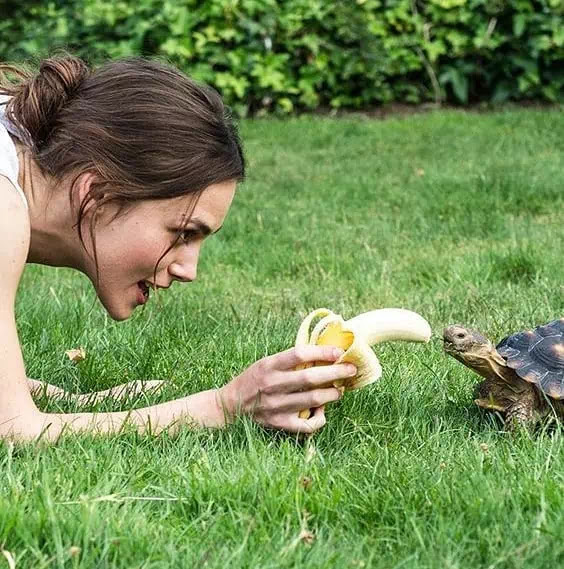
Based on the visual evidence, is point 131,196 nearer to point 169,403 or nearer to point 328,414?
point 169,403

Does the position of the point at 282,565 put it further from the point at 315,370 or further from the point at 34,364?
the point at 34,364

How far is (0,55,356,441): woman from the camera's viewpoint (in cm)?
283

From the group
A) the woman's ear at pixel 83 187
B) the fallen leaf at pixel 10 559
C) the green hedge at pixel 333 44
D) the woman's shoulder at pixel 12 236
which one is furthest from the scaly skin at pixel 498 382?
the green hedge at pixel 333 44

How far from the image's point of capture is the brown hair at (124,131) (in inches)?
115

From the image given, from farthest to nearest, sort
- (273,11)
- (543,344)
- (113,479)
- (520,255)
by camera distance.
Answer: (273,11) → (520,255) → (543,344) → (113,479)

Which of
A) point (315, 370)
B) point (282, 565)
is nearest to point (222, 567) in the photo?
point (282, 565)

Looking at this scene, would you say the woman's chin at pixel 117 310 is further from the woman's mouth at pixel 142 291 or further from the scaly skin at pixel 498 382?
the scaly skin at pixel 498 382

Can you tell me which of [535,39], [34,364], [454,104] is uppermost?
[34,364]

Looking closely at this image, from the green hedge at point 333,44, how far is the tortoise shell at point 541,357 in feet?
23.7

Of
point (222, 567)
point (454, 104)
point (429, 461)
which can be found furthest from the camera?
point (454, 104)

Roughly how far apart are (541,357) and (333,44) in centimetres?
782

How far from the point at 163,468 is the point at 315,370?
456 millimetres

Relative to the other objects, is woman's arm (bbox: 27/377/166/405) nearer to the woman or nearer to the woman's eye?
the woman

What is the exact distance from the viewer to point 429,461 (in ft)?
8.98
